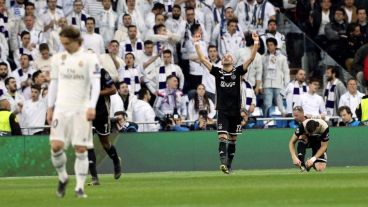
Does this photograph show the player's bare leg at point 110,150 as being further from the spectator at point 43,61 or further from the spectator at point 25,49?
the spectator at point 25,49

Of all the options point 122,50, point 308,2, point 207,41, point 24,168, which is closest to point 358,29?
point 308,2

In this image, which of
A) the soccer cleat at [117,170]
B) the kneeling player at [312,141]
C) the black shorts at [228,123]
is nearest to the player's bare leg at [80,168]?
the soccer cleat at [117,170]

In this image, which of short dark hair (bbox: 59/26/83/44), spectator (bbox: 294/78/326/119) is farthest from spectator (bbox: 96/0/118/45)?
short dark hair (bbox: 59/26/83/44)

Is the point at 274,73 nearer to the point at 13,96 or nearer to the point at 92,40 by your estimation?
the point at 92,40

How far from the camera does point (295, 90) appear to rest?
110ft

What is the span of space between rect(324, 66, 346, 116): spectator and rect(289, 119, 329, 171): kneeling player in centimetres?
612

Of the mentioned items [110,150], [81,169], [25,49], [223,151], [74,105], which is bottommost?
[223,151]

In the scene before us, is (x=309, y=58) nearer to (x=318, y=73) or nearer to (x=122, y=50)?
(x=318, y=73)

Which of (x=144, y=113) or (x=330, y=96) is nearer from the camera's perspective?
(x=144, y=113)

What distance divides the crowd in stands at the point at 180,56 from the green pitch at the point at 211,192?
6779mm

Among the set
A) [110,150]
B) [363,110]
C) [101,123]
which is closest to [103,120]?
[101,123]

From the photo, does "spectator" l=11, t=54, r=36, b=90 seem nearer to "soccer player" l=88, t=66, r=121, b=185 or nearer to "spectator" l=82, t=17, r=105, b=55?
"spectator" l=82, t=17, r=105, b=55

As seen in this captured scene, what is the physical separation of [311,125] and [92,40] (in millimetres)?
8336

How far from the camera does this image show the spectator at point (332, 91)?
1331 inches
